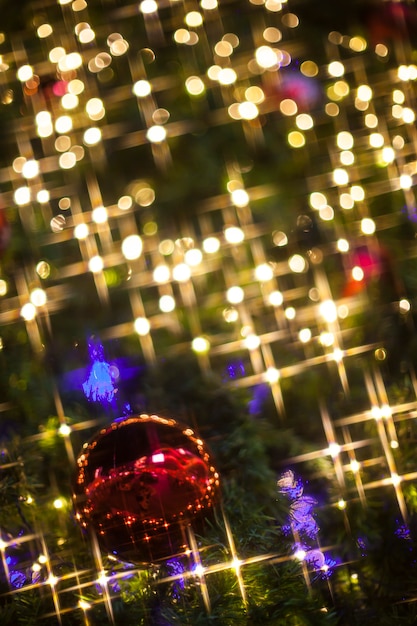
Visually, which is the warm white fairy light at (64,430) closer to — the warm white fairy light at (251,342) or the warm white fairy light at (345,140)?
the warm white fairy light at (251,342)

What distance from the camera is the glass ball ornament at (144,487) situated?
2.10 ft

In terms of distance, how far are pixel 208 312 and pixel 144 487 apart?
31cm

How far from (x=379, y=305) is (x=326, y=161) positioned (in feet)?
0.84

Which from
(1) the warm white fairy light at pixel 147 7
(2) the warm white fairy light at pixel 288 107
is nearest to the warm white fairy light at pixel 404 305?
(2) the warm white fairy light at pixel 288 107

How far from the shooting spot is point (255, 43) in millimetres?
953

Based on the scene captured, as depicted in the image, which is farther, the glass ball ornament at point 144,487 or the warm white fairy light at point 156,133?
the warm white fairy light at point 156,133

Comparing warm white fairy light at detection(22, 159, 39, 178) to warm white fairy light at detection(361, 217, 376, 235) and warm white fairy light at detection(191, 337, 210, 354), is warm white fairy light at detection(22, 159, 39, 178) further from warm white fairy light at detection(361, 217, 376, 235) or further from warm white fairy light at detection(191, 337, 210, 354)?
warm white fairy light at detection(361, 217, 376, 235)

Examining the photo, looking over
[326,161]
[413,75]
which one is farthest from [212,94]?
[413,75]

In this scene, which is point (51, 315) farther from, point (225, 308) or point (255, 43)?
point (255, 43)

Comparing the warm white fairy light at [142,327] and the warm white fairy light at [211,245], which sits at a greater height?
the warm white fairy light at [211,245]

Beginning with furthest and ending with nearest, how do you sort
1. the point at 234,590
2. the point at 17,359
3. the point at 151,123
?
the point at 151,123 < the point at 17,359 < the point at 234,590

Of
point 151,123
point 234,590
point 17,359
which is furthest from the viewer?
point 151,123

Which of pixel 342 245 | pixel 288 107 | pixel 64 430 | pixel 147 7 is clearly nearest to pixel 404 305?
pixel 342 245

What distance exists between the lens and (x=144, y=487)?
64 cm
